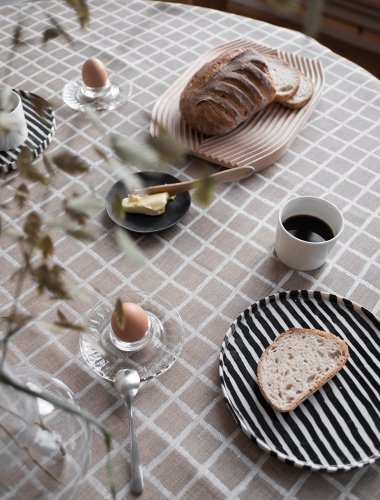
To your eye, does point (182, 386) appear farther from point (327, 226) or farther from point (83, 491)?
point (327, 226)

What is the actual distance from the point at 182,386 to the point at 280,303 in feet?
0.69

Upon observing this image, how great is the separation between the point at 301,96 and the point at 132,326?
0.73 meters

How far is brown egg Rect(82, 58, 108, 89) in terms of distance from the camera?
47.8 inches

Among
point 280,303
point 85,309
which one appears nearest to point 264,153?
point 280,303

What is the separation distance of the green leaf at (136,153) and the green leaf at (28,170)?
9cm

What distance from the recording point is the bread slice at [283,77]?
1.18m

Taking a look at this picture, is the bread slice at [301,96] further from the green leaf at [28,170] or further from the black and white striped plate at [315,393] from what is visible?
the green leaf at [28,170]

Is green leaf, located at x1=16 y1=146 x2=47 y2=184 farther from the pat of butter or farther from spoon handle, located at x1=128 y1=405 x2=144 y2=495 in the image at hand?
the pat of butter

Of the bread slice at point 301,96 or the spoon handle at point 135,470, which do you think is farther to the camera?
the bread slice at point 301,96

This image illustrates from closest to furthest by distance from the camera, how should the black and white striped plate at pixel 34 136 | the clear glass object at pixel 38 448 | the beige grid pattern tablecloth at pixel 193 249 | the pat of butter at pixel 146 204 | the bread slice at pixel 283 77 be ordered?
the clear glass object at pixel 38 448
the beige grid pattern tablecloth at pixel 193 249
the pat of butter at pixel 146 204
the black and white striped plate at pixel 34 136
the bread slice at pixel 283 77

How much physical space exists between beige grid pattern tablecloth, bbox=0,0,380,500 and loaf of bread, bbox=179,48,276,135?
105 mm

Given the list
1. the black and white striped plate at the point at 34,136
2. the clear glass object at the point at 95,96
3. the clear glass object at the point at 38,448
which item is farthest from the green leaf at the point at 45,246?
the clear glass object at the point at 95,96

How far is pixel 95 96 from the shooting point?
1.24 meters

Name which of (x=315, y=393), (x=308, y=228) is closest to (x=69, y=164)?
(x=315, y=393)
